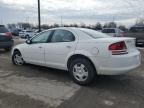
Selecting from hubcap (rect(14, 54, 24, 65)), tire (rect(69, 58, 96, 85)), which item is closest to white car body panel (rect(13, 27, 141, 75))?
tire (rect(69, 58, 96, 85))

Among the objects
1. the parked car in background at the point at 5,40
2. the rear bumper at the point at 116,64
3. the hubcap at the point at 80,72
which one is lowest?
the hubcap at the point at 80,72

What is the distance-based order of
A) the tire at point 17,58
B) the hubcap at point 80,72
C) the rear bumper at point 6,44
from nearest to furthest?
the hubcap at point 80,72, the tire at point 17,58, the rear bumper at point 6,44

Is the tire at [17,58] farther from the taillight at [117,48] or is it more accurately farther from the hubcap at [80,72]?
the taillight at [117,48]

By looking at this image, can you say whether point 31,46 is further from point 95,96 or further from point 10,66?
point 95,96

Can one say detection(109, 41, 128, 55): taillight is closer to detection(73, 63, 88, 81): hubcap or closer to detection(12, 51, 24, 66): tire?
detection(73, 63, 88, 81): hubcap

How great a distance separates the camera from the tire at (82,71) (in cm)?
505

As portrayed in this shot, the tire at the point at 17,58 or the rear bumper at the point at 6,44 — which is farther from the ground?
the rear bumper at the point at 6,44

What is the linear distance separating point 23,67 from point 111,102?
4092 millimetres

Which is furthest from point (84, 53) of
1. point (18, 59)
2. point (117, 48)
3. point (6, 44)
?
point (6, 44)

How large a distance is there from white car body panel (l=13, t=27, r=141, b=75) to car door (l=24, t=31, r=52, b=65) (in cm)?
3

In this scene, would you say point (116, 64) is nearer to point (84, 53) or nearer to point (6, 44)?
point (84, 53)

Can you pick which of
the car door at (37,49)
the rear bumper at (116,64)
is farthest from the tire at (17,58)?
the rear bumper at (116,64)

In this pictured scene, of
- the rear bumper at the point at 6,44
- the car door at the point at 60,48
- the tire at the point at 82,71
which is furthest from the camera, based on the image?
the rear bumper at the point at 6,44

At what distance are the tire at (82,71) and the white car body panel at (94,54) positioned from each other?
152 mm
